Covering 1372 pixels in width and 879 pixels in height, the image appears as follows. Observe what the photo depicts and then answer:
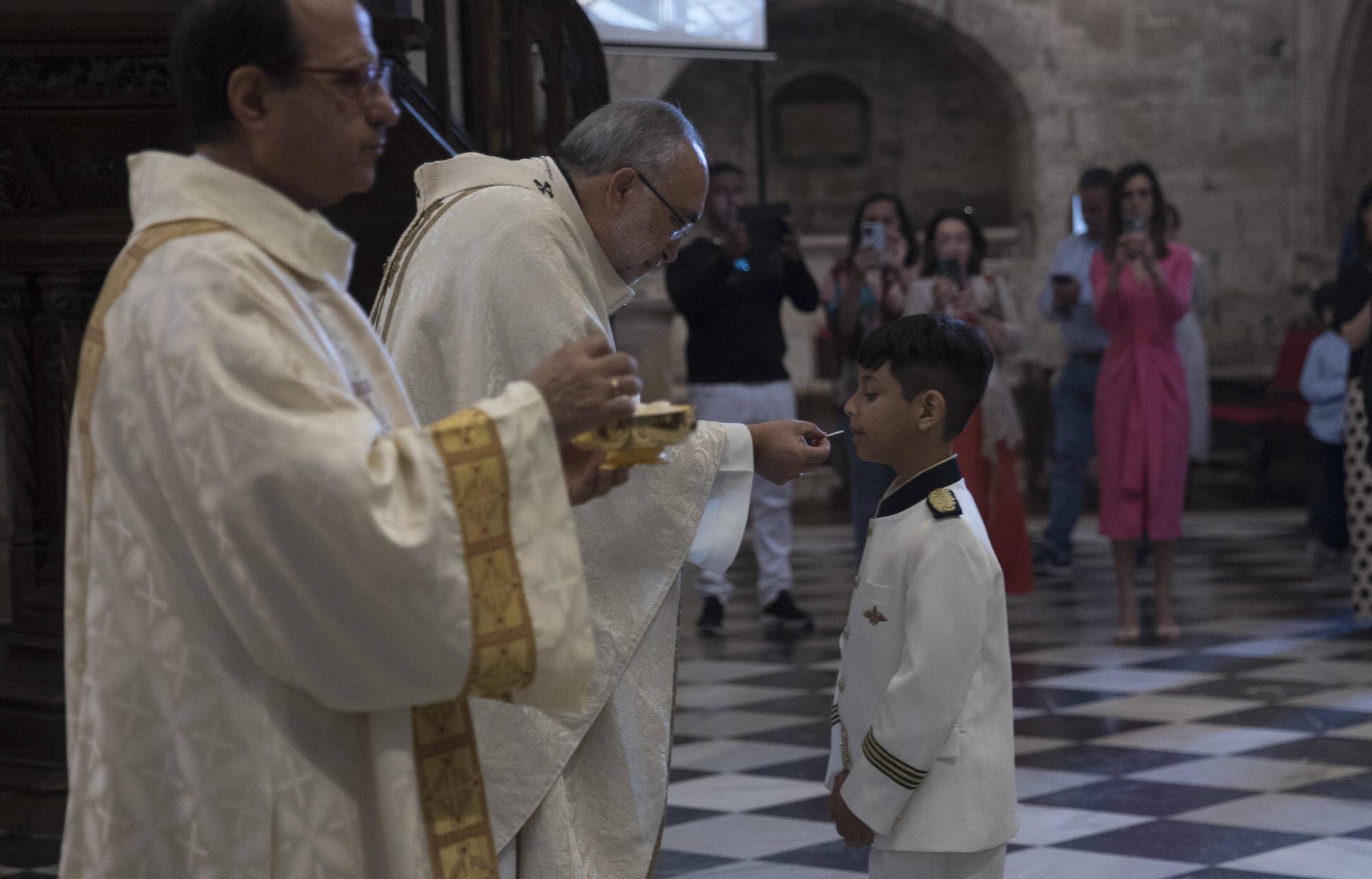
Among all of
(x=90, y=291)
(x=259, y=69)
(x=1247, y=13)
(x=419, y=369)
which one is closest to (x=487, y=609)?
(x=259, y=69)

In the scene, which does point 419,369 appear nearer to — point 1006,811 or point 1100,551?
point 1006,811

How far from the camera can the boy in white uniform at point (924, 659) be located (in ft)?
7.74

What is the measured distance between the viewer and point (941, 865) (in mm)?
2432

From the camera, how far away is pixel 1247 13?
14023 millimetres

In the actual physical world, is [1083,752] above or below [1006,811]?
below

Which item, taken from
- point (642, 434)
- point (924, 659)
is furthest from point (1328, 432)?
point (642, 434)

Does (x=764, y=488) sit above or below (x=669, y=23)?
below

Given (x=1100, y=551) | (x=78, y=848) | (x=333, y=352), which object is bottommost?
(x=1100, y=551)

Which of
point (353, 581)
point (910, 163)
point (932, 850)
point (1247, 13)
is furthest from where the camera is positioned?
point (910, 163)

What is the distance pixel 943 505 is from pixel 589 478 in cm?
70

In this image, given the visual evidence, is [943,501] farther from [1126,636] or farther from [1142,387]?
→ [1126,636]

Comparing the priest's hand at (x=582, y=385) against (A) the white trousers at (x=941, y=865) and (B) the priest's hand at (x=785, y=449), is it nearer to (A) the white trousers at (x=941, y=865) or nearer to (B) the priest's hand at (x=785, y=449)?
(B) the priest's hand at (x=785, y=449)

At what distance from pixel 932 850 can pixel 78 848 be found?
3.97ft

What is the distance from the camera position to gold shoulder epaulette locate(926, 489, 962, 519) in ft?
8.00
